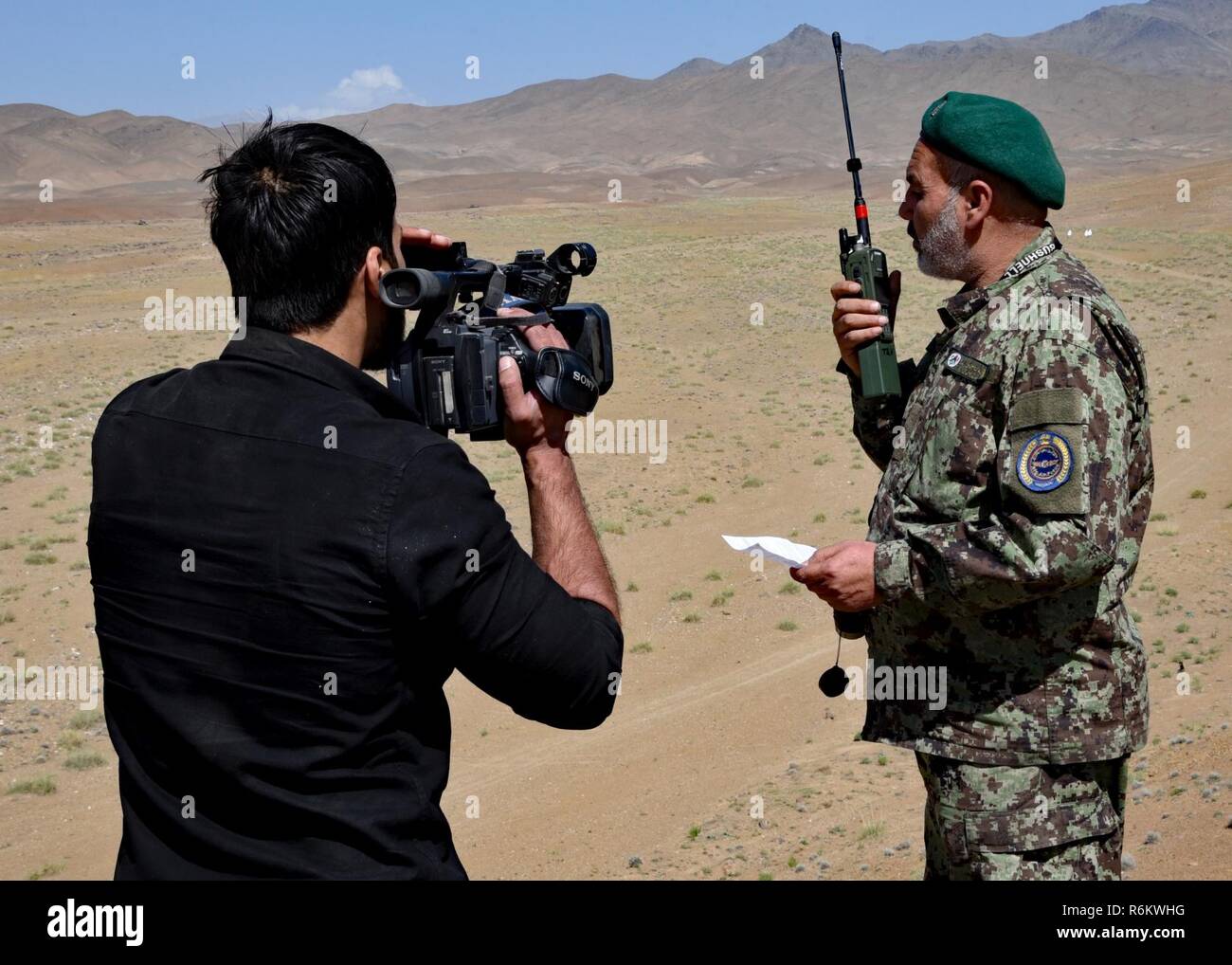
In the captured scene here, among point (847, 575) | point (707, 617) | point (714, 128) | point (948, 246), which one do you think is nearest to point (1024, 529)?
point (847, 575)

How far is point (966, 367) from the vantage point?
2.85m

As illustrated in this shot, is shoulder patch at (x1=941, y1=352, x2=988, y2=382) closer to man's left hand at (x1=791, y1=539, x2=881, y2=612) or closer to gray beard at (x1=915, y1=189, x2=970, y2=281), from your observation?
gray beard at (x1=915, y1=189, x2=970, y2=281)

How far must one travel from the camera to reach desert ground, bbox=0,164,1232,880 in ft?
20.1

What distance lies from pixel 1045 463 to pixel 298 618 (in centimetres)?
163

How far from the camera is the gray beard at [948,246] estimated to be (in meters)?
3.05

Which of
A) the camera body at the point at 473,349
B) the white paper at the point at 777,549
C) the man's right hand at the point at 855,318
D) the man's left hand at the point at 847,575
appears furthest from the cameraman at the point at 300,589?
the man's right hand at the point at 855,318

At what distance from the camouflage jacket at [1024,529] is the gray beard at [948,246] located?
0.35 ft

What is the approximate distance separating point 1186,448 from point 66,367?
1728 cm

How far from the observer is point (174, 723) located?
5.98ft

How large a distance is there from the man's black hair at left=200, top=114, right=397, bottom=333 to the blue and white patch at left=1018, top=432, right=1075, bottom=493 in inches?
57.4

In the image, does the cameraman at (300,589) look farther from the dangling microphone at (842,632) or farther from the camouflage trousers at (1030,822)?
the dangling microphone at (842,632)

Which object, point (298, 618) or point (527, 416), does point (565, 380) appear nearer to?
point (527, 416)
